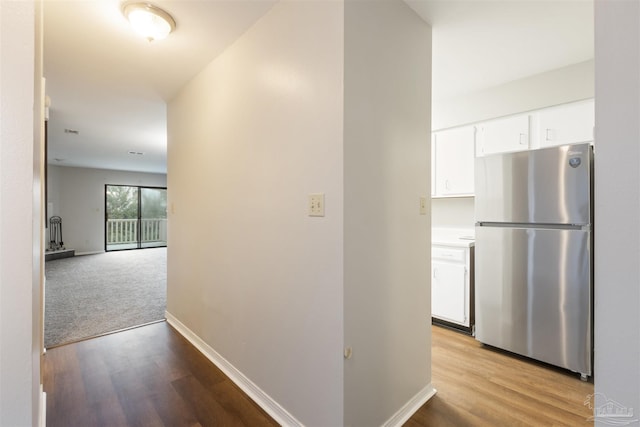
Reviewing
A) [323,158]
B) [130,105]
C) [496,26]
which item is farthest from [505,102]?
[130,105]

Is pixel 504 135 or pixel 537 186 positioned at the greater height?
pixel 504 135

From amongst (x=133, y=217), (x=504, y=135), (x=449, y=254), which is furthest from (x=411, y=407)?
(x=133, y=217)

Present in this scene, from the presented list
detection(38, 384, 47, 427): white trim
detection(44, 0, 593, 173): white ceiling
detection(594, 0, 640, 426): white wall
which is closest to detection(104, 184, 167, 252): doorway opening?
detection(44, 0, 593, 173): white ceiling

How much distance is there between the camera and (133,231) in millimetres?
8852

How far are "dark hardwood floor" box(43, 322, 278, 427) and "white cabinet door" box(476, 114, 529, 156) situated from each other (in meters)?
2.96

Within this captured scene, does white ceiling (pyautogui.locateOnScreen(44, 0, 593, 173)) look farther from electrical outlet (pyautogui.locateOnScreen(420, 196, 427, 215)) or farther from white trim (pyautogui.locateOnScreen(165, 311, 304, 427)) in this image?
white trim (pyautogui.locateOnScreen(165, 311, 304, 427))

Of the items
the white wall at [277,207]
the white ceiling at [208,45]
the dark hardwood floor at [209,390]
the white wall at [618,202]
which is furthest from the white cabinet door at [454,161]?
the white wall at [618,202]

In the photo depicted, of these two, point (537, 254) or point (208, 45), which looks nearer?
point (208, 45)

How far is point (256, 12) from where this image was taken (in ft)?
5.82

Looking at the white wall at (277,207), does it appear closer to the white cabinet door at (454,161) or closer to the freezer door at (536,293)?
the freezer door at (536,293)

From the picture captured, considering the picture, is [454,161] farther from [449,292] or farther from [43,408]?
[43,408]

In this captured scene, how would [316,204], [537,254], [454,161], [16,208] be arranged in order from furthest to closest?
[454,161]
[537,254]
[316,204]
[16,208]

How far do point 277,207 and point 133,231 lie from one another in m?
8.98

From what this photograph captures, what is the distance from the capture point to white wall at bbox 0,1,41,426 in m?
0.79
